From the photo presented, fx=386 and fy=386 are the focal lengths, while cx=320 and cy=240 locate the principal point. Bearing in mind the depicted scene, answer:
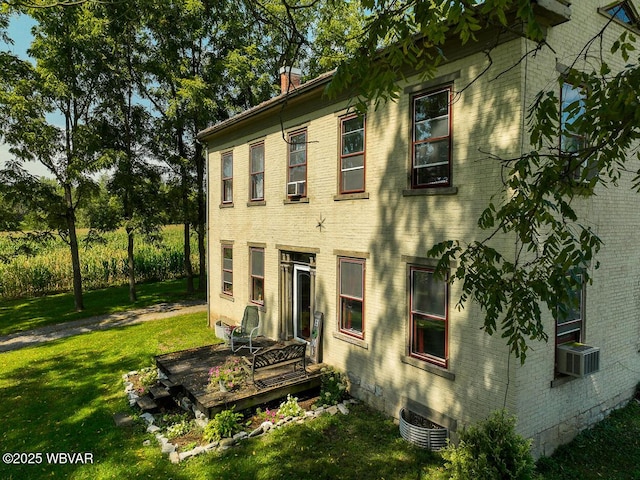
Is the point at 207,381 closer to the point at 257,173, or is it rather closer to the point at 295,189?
the point at 295,189

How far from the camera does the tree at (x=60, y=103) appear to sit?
16.2 m

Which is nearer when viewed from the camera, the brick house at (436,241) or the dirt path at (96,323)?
the brick house at (436,241)

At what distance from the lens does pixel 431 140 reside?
744cm

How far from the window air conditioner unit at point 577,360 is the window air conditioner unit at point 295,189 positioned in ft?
23.3

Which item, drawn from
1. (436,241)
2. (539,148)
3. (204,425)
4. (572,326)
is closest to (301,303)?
(204,425)

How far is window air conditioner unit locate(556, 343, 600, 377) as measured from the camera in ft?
21.4

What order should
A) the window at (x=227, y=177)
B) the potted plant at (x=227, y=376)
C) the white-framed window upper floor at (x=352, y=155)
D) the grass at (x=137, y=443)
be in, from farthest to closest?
the window at (x=227, y=177), the white-framed window upper floor at (x=352, y=155), the potted plant at (x=227, y=376), the grass at (x=137, y=443)

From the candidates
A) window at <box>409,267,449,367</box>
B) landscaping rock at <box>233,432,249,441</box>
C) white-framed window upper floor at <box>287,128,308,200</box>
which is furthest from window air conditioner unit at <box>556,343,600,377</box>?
white-framed window upper floor at <box>287,128,308,200</box>

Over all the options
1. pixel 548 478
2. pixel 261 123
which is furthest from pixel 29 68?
pixel 548 478

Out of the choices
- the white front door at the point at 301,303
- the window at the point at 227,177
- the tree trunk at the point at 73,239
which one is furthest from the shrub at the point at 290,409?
the tree trunk at the point at 73,239

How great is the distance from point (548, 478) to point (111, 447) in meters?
7.72

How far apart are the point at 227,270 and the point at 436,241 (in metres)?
9.58

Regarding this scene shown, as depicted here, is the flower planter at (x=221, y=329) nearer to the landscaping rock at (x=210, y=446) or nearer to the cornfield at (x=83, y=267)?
the landscaping rock at (x=210, y=446)

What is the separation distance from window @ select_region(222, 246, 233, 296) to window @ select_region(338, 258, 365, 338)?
6.35 m
